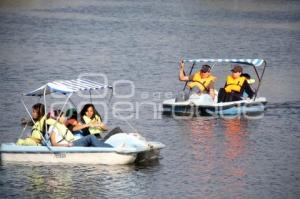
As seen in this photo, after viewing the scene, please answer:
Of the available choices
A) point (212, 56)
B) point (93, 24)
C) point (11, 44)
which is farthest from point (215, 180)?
point (93, 24)

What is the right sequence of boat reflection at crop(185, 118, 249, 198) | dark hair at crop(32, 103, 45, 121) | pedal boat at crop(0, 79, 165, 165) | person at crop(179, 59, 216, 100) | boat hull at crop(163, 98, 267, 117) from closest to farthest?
boat reflection at crop(185, 118, 249, 198) → pedal boat at crop(0, 79, 165, 165) → dark hair at crop(32, 103, 45, 121) → boat hull at crop(163, 98, 267, 117) → person at crop(179, 59, 216, 100)

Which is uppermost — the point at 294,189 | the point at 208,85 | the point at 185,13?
the point at 185,13

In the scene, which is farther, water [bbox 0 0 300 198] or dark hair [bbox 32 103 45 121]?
dark hair [bbox 32 103 45 121]

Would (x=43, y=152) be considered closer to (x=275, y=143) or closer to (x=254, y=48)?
(x=275, y=143)

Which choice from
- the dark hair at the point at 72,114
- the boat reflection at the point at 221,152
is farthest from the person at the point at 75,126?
the boat reflection at the point at 221,152

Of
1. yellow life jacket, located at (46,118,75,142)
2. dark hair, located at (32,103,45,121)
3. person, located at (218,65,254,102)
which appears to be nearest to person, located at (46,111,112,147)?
yellow life jacket, located at (46,118,75,142)

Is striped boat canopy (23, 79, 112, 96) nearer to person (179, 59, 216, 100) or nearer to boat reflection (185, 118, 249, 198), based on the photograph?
boat reflection (185, 118, 249, 198)

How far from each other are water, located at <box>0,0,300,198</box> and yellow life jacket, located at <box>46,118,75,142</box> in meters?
0.75

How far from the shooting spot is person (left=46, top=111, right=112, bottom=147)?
2475 centimetres

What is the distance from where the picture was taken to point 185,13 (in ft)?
235

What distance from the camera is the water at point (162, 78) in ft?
78.8

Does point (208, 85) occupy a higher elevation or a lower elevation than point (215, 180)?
higher

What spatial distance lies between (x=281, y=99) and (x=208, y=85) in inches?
173

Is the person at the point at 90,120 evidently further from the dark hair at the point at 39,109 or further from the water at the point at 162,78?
the water at the point at 162,78
